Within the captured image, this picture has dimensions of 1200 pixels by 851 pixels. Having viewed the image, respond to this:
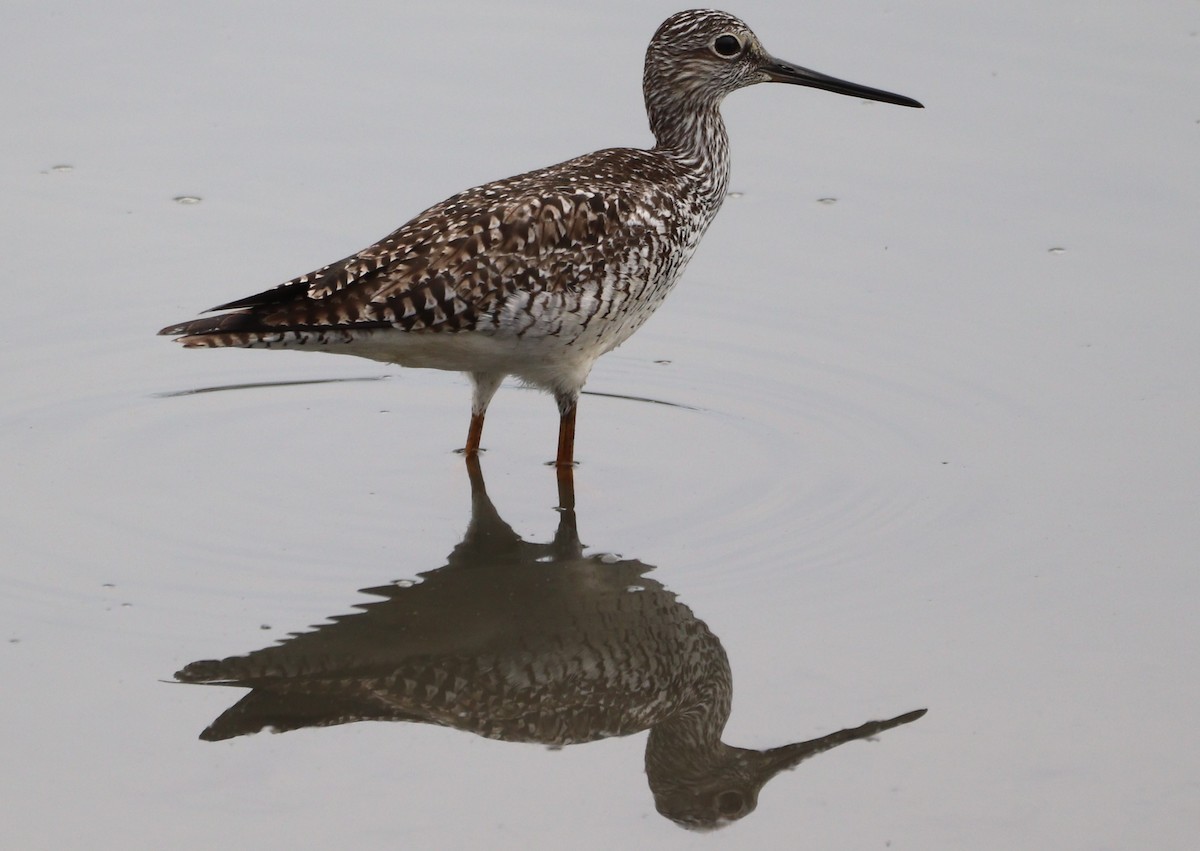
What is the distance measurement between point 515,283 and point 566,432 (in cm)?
109

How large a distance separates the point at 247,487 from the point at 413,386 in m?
1.65

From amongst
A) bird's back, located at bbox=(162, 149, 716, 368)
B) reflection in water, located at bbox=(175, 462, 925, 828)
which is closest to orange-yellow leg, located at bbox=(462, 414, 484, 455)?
bird's back, located at bbox=(162, 149, 716, 368)

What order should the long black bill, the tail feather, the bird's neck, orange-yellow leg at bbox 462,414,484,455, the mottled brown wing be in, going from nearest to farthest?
the tail feather < the mottled brown wing < orange-yellow leg at bbox 462,414,484,455 < the bird's neck < the long black bill

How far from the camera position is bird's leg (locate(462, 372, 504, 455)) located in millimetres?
9438

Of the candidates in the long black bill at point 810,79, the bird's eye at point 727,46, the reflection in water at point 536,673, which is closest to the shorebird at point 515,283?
the bird's eye at point 727,46

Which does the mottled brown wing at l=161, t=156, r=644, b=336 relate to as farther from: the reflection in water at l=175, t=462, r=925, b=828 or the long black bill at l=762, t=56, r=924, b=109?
the long black bill at l=762, t=56, r=924, b=109

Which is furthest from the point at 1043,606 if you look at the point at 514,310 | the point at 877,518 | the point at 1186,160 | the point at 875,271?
the point at 1186,160

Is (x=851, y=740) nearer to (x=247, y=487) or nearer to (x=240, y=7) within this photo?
(x=247, y=487)

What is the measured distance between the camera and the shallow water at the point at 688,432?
689cm

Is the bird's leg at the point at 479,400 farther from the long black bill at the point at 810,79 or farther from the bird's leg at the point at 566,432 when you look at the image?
the long black bill at the point at 810,79

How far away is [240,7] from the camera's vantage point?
14.7 metres

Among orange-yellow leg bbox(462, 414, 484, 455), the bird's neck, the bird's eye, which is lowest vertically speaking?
orange-yellow leg bbox(462, 414, 484, 455)

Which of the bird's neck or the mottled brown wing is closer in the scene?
the mottled brown wing

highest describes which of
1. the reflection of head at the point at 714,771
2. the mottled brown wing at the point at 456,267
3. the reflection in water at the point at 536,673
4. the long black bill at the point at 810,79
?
the long black bill at the point at 810,79
